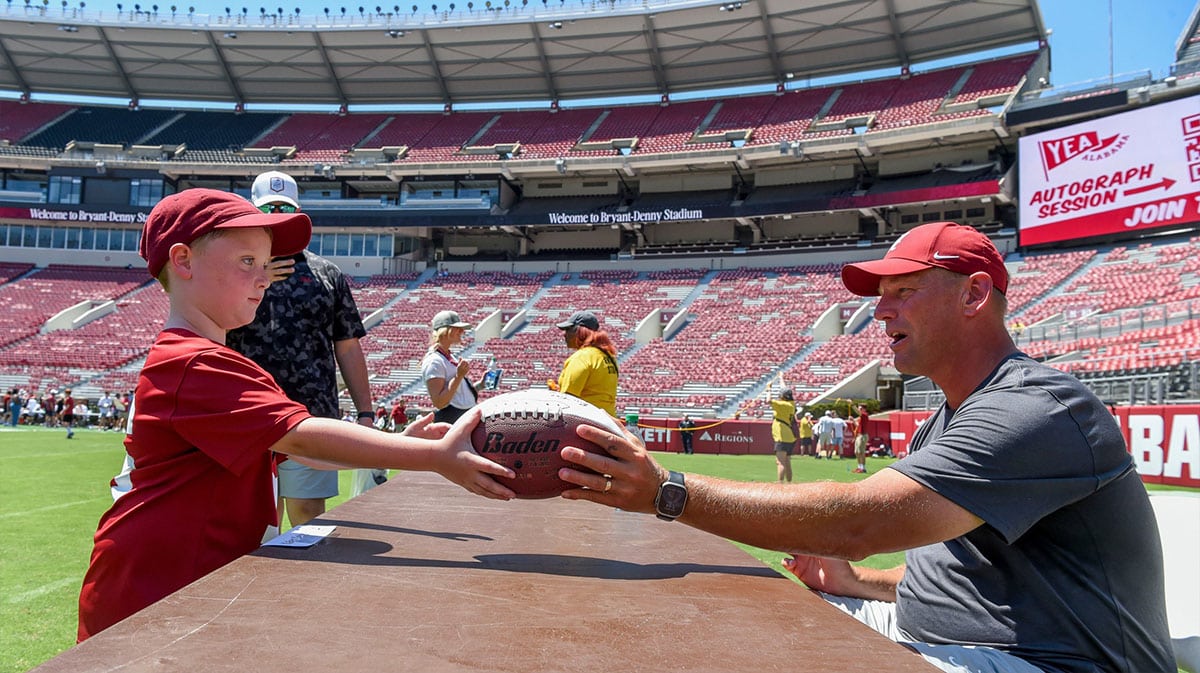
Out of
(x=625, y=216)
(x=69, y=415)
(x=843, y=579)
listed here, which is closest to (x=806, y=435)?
(x=843, y=579)

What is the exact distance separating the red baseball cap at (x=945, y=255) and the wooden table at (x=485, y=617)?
36.7 inches

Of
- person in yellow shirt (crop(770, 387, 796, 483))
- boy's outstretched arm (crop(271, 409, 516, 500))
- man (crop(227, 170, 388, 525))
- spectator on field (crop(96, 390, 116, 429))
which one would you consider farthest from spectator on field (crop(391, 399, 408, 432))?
boy's outstretched arm (crop(271, 409, 516, 500))

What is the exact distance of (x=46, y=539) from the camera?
6.14 metres

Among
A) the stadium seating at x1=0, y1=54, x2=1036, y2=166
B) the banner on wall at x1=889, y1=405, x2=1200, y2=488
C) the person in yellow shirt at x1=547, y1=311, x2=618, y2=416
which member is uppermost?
the stadium seating at x1=0, y1=54, x2=1036, y2=166

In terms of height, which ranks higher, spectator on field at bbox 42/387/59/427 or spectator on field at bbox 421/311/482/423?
spectator on field at bbox 421/311/482/423

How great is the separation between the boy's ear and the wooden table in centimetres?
75

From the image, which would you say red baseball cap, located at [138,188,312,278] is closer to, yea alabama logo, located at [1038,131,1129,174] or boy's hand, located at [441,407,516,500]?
boy's hand, located at [441,407,516,500]

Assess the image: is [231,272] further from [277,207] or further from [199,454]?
[277,207]

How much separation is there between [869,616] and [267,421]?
1.90 meters

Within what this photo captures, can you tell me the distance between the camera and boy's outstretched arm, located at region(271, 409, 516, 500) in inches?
72.2

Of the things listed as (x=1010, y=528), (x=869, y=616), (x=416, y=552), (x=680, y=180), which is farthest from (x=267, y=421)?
(x=680, y=180)

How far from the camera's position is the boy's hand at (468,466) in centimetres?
186

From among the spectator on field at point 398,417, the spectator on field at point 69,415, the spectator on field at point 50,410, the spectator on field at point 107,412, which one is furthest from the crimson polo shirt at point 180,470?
the spectator on field at point 50,410

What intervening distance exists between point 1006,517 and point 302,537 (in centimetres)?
173
